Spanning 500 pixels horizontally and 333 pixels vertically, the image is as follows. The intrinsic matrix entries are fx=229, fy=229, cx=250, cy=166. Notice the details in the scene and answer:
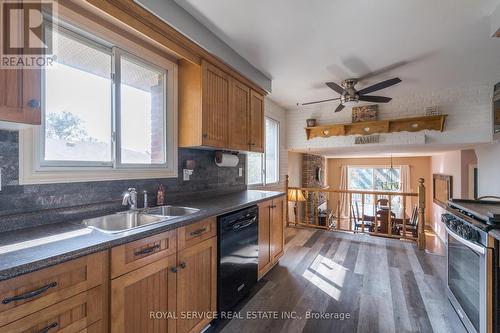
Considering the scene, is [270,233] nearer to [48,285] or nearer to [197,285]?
[197,285]

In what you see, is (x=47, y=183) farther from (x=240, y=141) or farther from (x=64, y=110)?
(x=240, y=141)

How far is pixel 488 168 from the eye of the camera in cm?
353

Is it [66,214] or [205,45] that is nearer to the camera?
[66,214]

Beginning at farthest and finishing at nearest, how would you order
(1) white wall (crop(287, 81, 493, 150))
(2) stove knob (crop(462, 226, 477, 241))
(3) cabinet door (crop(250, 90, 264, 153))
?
(1) white wall (crop(287, 81, 493, 150)), (3) cabinet door (crop(250, 90, 264, 153)), (2) stove knob (crop(462, 226, 477, 241))

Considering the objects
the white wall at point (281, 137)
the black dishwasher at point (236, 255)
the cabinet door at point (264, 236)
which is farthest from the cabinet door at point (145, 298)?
the white wall at point (281, 137)

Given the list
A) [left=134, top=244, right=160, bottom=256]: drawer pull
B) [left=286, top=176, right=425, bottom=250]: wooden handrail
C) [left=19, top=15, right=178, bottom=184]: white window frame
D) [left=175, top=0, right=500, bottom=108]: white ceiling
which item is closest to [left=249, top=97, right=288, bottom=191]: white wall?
[left=286, top=176, right=425, bottom=250]: wooden handrail

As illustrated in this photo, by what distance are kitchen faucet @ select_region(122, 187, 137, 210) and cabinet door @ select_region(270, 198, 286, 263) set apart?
1.53 m

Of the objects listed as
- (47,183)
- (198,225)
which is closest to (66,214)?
(47,183)

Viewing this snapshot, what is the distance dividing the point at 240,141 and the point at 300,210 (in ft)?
11.1

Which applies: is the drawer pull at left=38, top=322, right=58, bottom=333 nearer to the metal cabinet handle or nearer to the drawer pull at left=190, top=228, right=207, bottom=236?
the drawer pull at left=190, top=228, right=207, bottom=236

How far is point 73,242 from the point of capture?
1.07 m

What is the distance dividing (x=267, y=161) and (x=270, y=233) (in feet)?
6.37

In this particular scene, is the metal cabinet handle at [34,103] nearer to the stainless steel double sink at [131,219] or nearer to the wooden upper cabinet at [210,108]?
the stainless steel double sink at [131,219]

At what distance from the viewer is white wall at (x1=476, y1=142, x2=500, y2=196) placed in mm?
3244
